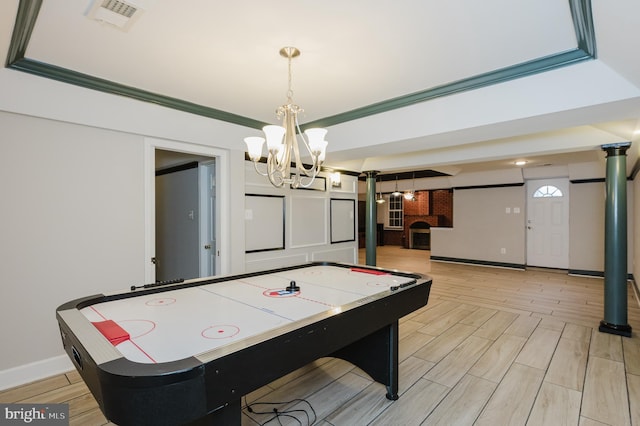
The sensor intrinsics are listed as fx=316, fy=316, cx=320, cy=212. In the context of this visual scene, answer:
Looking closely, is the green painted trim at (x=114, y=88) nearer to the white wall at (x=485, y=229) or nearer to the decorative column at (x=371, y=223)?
the decorative column at (x=371, y=223)

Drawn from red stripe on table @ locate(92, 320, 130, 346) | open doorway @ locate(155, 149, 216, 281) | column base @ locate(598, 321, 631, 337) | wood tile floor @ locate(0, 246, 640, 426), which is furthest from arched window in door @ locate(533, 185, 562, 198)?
red stripe on table @ locate(92, 320, 130, 346)

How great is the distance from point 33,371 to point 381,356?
2.75 m

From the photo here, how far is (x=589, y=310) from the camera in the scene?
425 centimetres

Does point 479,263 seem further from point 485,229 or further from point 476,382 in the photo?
point 476,382

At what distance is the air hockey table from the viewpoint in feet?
3.36

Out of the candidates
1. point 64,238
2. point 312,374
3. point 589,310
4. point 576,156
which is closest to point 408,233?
point 576,156

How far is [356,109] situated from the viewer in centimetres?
343

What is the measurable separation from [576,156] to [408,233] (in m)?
7.08

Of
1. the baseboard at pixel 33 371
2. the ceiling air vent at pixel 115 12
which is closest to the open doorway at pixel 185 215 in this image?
the baseboard at pixel 33 371

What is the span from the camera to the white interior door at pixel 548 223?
697cm

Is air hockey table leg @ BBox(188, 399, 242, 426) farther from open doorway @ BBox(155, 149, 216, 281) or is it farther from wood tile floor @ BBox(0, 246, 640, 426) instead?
open doorway @ BBox(155, 149, 216, 281)

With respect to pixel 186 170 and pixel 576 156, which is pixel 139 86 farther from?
pixel 576 156

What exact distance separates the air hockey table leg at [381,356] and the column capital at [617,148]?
3154 millimetres
